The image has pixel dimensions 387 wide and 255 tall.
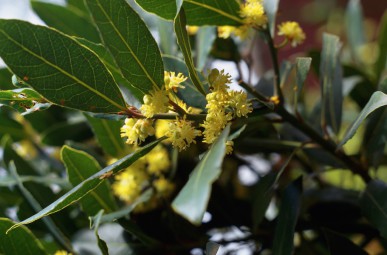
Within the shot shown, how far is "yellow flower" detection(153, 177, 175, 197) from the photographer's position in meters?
0.90

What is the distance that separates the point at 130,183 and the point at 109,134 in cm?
9

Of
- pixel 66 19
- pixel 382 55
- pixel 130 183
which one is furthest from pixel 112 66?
pixel 382 55

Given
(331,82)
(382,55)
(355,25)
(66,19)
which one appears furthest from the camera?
(355,25)

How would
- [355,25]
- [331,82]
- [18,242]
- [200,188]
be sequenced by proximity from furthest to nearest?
[355,25], [331,82], [18,242], [200,188]

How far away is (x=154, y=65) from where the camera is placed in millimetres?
623

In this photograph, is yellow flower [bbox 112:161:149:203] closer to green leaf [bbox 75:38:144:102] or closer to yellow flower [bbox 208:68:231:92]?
green leaf [bbox 75:38:144:102]

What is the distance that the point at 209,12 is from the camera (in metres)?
0.72

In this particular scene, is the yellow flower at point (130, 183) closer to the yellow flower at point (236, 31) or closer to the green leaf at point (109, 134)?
the green leaf at point (109, 134)

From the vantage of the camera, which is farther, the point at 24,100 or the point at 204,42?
the point at 204,42

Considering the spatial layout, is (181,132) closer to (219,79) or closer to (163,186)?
(219,79)

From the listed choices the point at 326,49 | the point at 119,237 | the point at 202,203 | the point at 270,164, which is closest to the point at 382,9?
the point at 270,164

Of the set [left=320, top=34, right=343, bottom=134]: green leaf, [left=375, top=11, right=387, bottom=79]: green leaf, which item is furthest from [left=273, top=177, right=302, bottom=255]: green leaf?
[left=375, top=11, right=387, bottom=79]: green leaf

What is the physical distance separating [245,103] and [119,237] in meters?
0.34

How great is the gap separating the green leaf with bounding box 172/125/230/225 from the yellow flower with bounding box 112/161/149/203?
1.13ft
